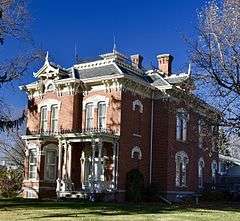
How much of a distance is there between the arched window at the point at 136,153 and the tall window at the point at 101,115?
110 inches

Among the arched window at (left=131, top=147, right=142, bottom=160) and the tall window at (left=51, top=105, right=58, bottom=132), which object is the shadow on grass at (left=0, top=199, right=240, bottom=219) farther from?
the tall window at (left=51, top=105, right=58, bottom=132)

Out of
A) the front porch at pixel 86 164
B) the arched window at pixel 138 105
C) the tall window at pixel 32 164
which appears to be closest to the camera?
the front porch at pixel 86 164

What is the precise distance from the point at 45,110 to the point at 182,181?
40.2ft

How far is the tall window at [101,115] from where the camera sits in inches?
1404

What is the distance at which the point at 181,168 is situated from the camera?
40281 millimetres

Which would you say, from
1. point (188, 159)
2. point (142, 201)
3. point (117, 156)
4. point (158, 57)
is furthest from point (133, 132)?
point (158, 57)

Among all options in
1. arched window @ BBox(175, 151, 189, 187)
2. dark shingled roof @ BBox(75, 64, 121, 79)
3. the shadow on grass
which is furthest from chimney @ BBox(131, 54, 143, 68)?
the shadow on grass

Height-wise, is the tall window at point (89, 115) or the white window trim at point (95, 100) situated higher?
the white window trim at point (95, 100)

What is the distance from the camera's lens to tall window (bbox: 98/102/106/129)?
35.7 meters

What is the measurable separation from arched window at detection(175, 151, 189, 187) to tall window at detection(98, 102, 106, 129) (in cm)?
694

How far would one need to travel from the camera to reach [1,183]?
4116 centimetres

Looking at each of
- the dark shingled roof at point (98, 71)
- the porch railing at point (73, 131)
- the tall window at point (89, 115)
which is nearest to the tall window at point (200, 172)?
the tall window at point (89, 115)

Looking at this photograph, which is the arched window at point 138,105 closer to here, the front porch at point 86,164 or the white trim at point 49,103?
the front porch at point 86,164

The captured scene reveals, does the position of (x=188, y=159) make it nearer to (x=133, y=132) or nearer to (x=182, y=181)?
(x=182, y=181)
